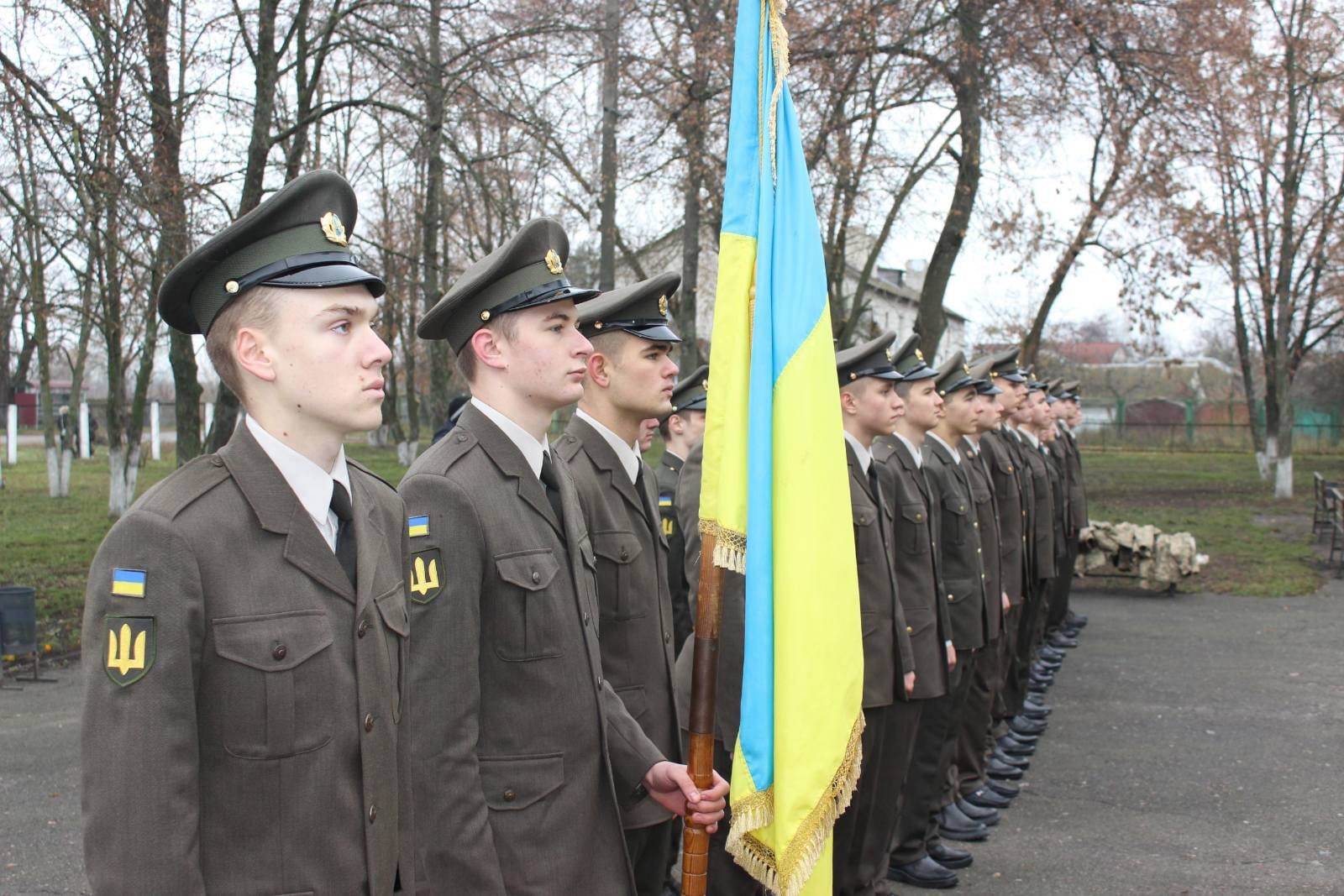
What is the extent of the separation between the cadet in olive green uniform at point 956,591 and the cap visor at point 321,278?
3.96 m

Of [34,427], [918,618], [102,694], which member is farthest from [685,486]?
[34,427]

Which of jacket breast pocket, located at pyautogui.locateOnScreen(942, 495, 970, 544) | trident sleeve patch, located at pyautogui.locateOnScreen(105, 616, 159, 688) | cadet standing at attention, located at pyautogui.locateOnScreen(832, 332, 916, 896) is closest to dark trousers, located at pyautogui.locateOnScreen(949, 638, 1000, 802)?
jacket breast pocket, located at pyautogui.locateOnScreen(942, 495, 970, 544)

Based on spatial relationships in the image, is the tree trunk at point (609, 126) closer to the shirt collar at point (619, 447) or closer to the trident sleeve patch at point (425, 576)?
the shirt collar at point (619, 447)

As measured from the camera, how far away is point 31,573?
39.8 feet

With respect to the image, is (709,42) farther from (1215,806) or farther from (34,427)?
(34,427)

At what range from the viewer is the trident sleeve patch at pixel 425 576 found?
8.60 ft

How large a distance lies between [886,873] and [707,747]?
2.67 meters

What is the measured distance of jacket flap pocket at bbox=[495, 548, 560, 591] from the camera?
2.74 m

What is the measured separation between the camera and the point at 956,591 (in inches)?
238

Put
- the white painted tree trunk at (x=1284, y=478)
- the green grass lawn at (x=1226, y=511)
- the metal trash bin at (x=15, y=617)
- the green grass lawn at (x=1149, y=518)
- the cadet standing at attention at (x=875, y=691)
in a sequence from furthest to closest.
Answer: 1. the white painted tree trunk at (x=1284, y=478)
2. the green grass lawn at (x=1226, y=511)
3. the green grass lawn at (x=1149, y=518)
4. the metal trash bin at (x=15, y=617)
5. the cadet standing at attention at (x=875, y=691)

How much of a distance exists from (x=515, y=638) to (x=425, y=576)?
0.26 metres

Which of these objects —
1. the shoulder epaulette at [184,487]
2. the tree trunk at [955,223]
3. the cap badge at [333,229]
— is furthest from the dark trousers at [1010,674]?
the tree trunk at [955,223]

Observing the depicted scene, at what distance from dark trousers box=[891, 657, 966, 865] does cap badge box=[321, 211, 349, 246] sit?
3.94 metres

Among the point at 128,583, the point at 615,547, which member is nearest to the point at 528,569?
the point at 615,547
